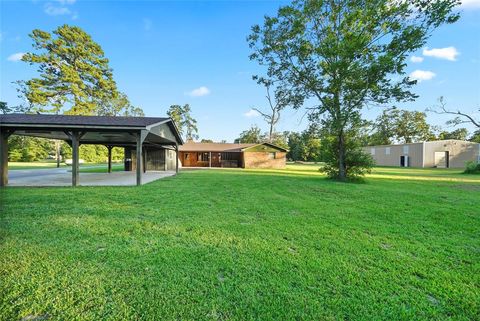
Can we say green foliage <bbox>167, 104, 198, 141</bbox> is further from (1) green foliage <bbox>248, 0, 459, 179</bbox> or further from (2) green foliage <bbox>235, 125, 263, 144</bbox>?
(1) green foliage <bbox>248, 0, 459, 179</bbox>

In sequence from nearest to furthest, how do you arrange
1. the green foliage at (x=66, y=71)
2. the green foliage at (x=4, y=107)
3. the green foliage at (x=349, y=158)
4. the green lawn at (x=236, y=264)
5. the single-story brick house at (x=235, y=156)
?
the green lawn at (x=236, y=264), the green foliage at (x=349, y=158), the green foliage at (x=66, y=71), the green foliage at (x=4, y=107), the single-story brick house at (x=235, y=156)

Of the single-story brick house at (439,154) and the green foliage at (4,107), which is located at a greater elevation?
the green foliage at (4,107)

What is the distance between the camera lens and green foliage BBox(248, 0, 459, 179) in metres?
10.4

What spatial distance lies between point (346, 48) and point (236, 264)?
11.7 metres

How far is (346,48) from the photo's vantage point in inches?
419

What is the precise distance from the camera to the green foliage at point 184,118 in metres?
50.8

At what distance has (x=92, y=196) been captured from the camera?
22.9 ft

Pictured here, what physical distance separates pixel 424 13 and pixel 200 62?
15179 millimetres

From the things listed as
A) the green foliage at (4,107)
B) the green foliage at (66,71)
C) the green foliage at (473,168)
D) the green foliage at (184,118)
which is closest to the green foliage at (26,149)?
the green foliage at (4,107)

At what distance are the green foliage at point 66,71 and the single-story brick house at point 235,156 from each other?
15488 millimetres

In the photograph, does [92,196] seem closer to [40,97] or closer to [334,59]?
[334,59]

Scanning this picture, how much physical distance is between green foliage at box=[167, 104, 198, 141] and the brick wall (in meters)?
28.7

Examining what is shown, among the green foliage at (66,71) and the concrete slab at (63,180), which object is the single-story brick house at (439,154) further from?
the green foliage at (66,71)

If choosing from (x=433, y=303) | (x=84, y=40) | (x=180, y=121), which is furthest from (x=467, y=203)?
(x=180, y=121)
